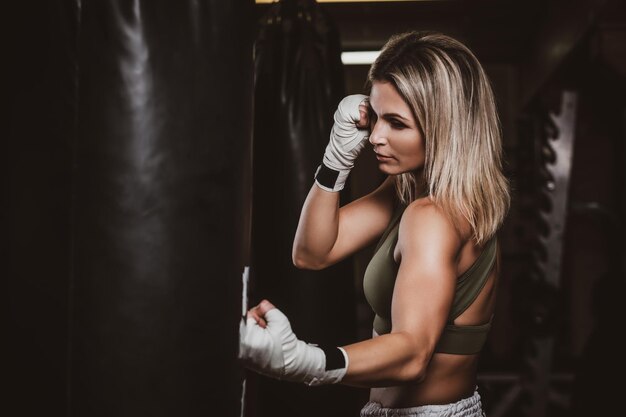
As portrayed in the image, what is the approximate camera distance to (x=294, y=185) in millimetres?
2646

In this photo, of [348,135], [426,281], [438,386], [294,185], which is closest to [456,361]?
[438,386]

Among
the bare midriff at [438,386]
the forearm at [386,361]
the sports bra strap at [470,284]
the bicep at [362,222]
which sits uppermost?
the bicep at [362,222]

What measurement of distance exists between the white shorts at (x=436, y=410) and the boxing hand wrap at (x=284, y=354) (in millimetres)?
468

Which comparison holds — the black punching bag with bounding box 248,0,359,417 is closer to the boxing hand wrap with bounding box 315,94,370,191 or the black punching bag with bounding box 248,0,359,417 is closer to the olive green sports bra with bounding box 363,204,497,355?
the boxing hand wrap with bounding box 315,94,370,191

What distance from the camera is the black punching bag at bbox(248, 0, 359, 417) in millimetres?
2615

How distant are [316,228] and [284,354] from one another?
2.64ft

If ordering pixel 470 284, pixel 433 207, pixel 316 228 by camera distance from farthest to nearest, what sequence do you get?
pixel 316 228
pixel 470 284
pixel 433 207

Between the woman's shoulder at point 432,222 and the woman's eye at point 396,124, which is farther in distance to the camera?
the woman's eye at point 396,124

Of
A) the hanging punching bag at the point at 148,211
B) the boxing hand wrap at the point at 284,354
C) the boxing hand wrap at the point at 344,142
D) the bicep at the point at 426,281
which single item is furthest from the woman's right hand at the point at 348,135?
the hanging punching bag at the point at 148,211

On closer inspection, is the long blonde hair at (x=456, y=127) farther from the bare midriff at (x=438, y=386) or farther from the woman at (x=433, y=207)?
the bare midriff at (x=438, y=386)

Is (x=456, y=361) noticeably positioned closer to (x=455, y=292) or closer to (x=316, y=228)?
(x=455, y=292)

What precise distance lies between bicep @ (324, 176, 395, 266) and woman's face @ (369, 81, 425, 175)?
0.36 metres

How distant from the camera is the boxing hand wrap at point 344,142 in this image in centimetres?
178

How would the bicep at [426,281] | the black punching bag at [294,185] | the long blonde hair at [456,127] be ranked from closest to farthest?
the bicep at [426,281]
the long blonde hair at [456,127]
the black punching bag at [294,185]
